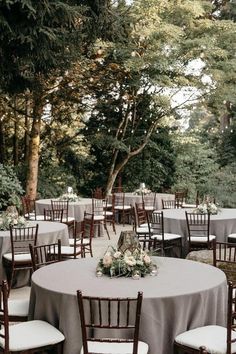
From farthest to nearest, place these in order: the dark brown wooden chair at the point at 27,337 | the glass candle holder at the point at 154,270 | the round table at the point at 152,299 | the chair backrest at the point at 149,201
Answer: the chair backrest at the point at 149,201 → the glass candle holder at the point at 154,270 → the round table at the point at 152,299 → the dark brown wooden chair at the point at 27,337

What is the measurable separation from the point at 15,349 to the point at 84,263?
180 cm

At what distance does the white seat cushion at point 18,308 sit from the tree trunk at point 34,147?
11.5m

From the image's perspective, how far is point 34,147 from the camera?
55.1 feet

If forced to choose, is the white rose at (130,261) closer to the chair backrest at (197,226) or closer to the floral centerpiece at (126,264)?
the floral centerpiece at (126,264)

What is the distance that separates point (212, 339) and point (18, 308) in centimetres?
202

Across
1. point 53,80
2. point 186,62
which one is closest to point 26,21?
point 53,80

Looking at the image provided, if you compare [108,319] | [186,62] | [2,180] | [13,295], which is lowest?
[13,295]

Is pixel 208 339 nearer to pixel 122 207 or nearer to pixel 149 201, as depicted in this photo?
pixel 122 207

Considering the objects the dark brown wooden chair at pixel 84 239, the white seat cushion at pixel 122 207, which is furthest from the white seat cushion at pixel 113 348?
the white seat cushion at pixel 122 207

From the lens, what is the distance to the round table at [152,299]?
453 centimetres

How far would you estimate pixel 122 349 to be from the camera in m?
4.16

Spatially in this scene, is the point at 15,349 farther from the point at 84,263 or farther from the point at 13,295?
the point at 13,295

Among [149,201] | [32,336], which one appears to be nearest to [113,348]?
[32,336]

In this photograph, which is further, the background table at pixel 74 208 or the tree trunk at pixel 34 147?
the tree trunk at pixel 34 147
